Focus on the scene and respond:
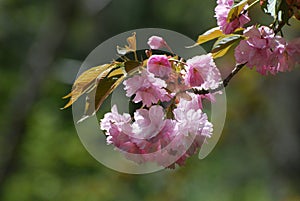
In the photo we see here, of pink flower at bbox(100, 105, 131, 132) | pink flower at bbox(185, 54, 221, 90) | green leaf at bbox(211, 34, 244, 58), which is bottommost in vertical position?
pink flower at bbox(100, 105, 131, 132)

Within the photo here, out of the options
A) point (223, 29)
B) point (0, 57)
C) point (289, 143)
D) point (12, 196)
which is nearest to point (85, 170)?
point (12, 196)

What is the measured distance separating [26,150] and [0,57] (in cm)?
148

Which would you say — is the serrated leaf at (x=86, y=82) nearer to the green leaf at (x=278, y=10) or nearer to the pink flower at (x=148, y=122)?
the pink flower at (x=148, y=122)

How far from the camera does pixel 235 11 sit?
798 mm

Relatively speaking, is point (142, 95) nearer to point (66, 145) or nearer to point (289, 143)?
point (289, 143)

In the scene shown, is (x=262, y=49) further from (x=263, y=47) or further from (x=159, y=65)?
(x=159, y=65)

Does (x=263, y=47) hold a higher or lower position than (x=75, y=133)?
higher

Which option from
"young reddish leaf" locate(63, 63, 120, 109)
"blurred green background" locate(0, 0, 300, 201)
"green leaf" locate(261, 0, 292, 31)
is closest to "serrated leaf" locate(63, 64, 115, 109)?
"young reddish leaf" locate(63, 63, 120, 109)

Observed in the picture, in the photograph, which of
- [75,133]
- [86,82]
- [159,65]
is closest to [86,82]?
[86,82]

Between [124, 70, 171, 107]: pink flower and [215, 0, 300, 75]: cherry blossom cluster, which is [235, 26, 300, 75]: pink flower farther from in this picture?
[124, 70, 171, 107]: pink flower

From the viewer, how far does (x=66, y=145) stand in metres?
4.93

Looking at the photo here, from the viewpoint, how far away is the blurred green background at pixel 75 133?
10.7 feet

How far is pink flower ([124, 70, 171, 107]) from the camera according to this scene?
2.43 feet

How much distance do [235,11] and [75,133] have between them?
4393 mm
